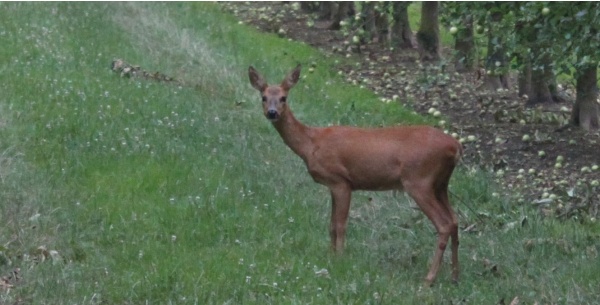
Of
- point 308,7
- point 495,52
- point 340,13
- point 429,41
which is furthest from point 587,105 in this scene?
point 308,7

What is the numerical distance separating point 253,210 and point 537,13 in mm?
2878

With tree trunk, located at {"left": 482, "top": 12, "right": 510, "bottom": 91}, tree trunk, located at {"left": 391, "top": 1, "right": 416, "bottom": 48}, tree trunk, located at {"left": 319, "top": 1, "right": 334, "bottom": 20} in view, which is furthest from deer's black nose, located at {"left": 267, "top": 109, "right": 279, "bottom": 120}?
tree trunk, located at {"left": 319, "top": 1, "right": 334, "bottom": 20}

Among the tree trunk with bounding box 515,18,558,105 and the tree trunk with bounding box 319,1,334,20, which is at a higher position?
the tree trunk with bounding box 515,18,558,105

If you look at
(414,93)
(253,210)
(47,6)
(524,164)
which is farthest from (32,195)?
(47,6)

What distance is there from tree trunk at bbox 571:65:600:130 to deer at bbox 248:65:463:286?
14.4ft

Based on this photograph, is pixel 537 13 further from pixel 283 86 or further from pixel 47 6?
pixel 47 6

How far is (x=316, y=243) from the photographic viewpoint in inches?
335

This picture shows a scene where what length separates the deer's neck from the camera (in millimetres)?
8766

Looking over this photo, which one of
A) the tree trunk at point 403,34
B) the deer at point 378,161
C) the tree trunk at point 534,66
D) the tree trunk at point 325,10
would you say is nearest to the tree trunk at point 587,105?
the tree trunk at point 534,66

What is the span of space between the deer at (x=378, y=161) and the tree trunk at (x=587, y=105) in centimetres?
437

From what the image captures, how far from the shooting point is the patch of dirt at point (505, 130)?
33.6 ft

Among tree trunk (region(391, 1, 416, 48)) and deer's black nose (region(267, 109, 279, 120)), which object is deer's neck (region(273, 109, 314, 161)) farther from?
tree trunk (region(391, 1, 416, 48))

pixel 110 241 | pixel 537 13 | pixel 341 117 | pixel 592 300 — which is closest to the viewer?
pixel 592 300

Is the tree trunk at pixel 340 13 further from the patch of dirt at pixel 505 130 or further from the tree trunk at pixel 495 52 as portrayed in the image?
the tree trunk at pixel 495 52
